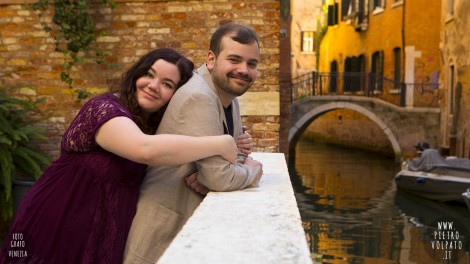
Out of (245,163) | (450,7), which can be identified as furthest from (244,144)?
(450,7)

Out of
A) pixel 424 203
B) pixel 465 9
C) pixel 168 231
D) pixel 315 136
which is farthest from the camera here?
pixel 315 136

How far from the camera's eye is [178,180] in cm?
210

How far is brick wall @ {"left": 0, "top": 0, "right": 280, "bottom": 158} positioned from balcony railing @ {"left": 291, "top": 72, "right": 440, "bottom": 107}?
14075 millimetres

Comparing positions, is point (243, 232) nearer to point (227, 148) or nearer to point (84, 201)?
point (227, 148)

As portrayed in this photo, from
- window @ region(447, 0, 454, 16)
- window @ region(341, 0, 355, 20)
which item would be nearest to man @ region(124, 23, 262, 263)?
window @ region(447, 0, 454, 16)

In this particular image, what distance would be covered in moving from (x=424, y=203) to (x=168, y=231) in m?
12.1

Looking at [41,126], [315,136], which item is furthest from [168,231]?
[315,136]

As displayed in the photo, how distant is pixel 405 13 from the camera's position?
2072 centimetres

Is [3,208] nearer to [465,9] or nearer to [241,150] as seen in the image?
[241,150]

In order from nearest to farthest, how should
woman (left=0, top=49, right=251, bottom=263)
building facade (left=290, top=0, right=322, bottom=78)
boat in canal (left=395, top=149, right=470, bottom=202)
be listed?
woman (left=0, top=49, right=251, bottom=263)
boat in canal (left=395, top=149, right=470, bottom=202)
building facade (left=290, top=0, right=322, bottom=78)

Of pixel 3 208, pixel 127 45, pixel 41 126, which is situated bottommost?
pixel 3 208

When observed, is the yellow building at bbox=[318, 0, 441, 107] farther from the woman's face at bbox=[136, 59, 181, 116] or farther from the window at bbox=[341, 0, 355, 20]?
the woman's face at bbox=[136, 59, 181, 116]

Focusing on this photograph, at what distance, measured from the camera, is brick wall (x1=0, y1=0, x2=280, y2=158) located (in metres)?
5.99

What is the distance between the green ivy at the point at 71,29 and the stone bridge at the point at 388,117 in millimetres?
14595
